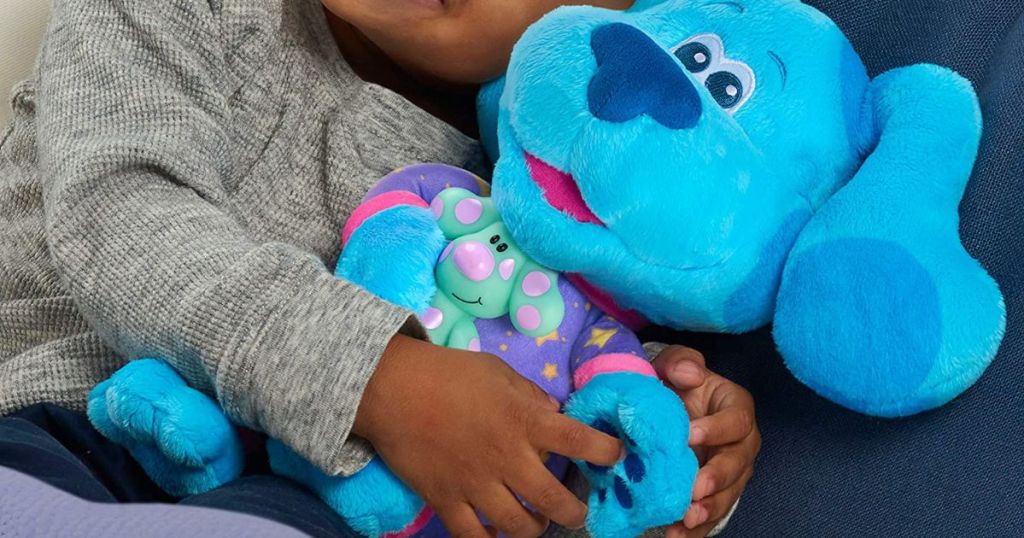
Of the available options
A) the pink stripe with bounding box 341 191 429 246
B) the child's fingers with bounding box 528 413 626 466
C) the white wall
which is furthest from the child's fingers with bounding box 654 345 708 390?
the white wall

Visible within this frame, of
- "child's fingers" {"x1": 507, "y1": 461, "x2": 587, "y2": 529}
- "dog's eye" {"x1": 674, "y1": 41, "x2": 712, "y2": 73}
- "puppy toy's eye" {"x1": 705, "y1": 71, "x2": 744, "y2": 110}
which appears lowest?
"child's fingers" {"x1": 507, "y1": 461, "x2": 587, "y2": 529}

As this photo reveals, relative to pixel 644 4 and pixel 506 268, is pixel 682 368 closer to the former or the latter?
pixel 506 268

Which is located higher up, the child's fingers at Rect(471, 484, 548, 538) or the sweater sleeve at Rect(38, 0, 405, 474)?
the sweater sleeve at Rect(38, 0, 405, 474)

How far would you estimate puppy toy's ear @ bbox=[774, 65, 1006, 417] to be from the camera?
0.63 m

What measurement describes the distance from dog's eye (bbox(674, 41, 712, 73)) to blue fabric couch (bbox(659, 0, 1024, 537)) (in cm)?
21

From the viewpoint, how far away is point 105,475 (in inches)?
28.3

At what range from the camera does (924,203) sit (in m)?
0.67

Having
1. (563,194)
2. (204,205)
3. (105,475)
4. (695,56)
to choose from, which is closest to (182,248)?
(204,205)

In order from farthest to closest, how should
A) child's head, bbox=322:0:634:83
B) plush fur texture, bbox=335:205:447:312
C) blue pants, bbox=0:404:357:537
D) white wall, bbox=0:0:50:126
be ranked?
white wall, bbox=0:0:50:126 → child's head, bbox=322:0:634:83 → plush fur texture, bbox=335:205:447:312 → blue pants, bbox=0:404:357:537

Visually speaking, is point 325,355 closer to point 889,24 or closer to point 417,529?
point 417,529

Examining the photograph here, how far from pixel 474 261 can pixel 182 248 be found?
213 mm

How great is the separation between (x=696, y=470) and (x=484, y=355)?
0.53 feet

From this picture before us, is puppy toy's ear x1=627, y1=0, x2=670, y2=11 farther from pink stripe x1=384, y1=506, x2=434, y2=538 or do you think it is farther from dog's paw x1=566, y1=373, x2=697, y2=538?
pink stripe x1=384, y1=506, x2=434, y2=538

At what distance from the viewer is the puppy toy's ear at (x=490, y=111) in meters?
0.88
